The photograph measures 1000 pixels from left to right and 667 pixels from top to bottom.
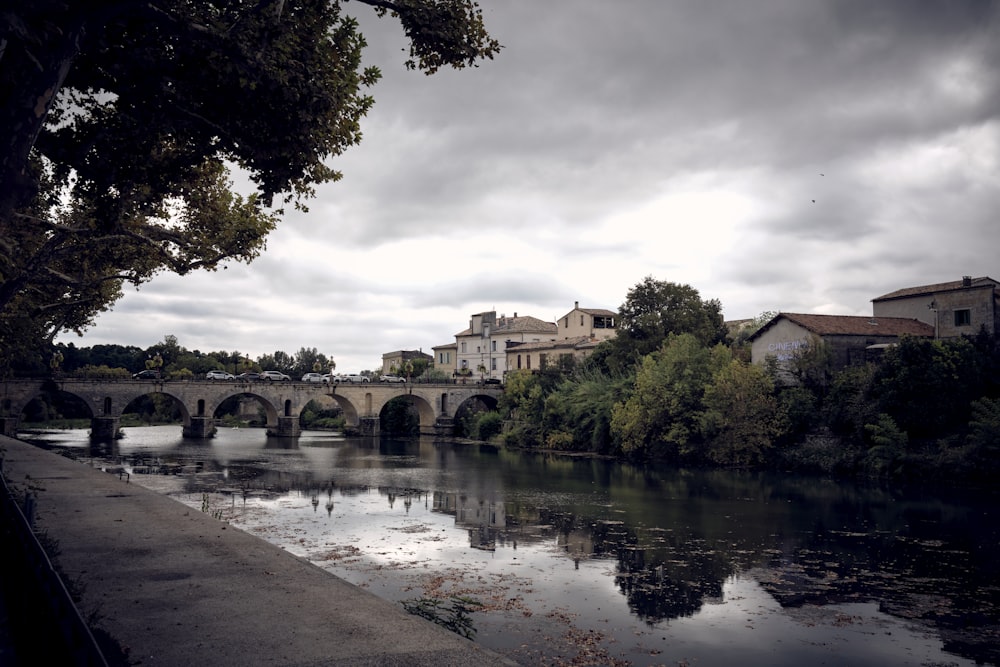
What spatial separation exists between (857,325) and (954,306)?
569 cm

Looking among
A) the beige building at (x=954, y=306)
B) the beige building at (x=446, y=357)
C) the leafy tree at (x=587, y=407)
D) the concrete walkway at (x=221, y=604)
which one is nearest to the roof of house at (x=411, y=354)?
the beige building at (x=446, y=357)

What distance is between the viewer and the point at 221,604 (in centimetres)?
994

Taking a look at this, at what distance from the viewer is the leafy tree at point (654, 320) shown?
59781 millimetres

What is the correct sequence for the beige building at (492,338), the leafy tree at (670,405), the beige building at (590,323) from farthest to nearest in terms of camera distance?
the beige building at (492,338) → the beige building at (590,323) → the leafy tree at (670,405)

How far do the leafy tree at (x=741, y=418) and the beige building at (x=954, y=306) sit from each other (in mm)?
12415

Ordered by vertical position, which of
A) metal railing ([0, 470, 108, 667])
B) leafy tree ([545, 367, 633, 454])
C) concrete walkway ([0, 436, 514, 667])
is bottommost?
concrete walkway ([0, 436, 514, 667])

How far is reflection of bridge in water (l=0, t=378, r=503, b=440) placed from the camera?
194 feet

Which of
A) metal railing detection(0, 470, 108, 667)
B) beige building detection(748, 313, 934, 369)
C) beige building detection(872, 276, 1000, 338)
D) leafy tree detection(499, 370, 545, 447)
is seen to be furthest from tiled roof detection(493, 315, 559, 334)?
metal railing detection(0, 470, 108, 667)

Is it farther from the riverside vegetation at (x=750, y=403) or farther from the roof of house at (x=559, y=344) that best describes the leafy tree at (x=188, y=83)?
the roof of house at (x=559, y=344)

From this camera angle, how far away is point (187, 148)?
42.7 ft

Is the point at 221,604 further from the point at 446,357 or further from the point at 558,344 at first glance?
the point at 446,357

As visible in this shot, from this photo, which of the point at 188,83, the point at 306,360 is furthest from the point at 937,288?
the point at 306,360

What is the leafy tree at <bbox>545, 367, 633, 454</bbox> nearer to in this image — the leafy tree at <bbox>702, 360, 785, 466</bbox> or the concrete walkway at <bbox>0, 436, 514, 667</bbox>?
the leafy tree at <bbox>702, 360, 785, 466</bbox>

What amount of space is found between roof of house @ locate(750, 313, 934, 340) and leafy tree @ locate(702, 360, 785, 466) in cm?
512
